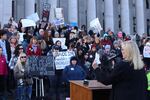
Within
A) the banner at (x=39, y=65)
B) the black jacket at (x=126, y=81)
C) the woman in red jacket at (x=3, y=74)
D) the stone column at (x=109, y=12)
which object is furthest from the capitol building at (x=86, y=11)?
the black jacket at (x=126, y=81)

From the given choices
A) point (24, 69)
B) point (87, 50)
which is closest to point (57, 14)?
point (87, 50)

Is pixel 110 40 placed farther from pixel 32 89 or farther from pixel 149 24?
pixel 149 24

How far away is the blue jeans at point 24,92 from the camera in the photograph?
1448cm

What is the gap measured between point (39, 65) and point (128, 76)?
7.60 metres

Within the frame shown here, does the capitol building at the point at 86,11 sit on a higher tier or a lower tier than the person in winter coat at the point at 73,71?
higher

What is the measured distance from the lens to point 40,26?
22.7 m

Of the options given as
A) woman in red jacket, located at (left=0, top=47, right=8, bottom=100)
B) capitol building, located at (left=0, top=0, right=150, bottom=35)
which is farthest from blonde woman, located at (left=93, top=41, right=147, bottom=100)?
capitol building, located at (left=0, top=0, right=150, bottom=35)

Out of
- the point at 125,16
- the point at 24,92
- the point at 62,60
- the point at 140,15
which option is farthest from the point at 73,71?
the point at 140,15

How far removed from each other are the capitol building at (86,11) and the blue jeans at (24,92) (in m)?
20.2

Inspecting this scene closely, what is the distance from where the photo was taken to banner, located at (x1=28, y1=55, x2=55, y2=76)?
45.4 feet

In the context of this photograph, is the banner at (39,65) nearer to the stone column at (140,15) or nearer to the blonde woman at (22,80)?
the blonde woman at (22,80)

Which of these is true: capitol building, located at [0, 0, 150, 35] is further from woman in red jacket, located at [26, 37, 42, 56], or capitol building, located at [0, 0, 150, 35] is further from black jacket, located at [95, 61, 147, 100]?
black jacket, located at [95, 61, 147, 100]

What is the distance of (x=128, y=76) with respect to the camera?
6695mm

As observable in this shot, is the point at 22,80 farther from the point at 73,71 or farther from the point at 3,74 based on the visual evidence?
the point at 73,71
